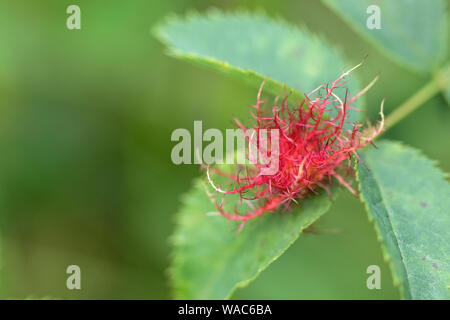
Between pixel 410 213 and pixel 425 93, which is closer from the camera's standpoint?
pixel 410 213

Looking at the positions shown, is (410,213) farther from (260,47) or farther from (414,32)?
(414,32)

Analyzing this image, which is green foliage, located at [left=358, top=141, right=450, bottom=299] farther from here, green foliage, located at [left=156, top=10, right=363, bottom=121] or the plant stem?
the plant stem

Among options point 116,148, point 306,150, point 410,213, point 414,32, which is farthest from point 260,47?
point 116,148

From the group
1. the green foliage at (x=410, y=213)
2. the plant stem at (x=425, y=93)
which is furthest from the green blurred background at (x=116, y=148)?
the green foliage at (x=410, y=213)

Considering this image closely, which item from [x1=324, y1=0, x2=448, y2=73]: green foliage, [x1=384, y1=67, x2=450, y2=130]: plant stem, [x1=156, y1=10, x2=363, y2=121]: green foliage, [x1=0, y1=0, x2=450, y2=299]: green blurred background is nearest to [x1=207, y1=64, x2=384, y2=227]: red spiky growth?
[x1=156, y1=10, x2=363, y2=121]: green foliage

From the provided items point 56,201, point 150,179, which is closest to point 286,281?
point 150,179

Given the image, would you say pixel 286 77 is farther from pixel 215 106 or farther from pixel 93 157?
pixel 93 157
